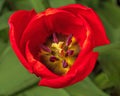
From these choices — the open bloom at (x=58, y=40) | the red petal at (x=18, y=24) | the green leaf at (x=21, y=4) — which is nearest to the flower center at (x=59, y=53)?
the open bloom at (x=58, y=40)

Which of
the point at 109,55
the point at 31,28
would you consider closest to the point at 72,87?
the point at 109,55

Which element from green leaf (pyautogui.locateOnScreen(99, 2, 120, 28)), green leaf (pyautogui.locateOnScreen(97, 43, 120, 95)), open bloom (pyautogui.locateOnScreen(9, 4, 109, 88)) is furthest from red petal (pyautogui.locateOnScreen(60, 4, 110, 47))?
green leaf (pyautogui.locateOnScreen(99, 2, 120, 28))

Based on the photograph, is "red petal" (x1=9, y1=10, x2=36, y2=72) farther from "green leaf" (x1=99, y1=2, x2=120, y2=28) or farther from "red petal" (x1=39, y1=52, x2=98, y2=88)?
"green leaf" (x1=99, y1=2, x2=120, y2=28)

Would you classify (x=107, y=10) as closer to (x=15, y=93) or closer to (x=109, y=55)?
→ (x=109, y=55)

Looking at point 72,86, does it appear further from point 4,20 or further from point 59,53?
point 4,20

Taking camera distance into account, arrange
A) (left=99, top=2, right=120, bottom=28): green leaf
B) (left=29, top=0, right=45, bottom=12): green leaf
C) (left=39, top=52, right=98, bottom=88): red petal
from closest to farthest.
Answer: (left=39, top=52, right=98, bottom=88): red petal
(left=29, top=0, right=45, bottom=12): green leaf
(left=99, top=2, right=120, bottom=28): green leaf
